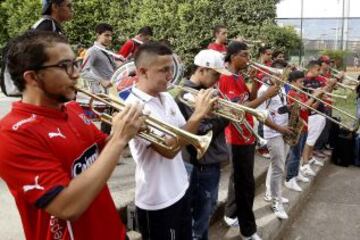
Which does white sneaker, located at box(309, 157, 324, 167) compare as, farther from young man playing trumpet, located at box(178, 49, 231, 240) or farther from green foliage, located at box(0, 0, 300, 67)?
green foliage, located at box(0, 0, 300, 67)

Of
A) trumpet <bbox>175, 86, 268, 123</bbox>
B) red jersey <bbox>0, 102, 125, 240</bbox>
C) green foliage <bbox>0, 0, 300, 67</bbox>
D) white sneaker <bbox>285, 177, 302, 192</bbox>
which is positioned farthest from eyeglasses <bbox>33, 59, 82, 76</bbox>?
green foliage <bbox>0, 0, 300, 67</bbox>

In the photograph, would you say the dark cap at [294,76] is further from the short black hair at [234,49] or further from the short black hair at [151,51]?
the short black hair at [151,51]

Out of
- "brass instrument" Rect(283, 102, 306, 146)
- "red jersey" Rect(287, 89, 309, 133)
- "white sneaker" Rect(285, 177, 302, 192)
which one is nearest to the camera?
"brass instrument" Rect(283, 102, 306, 146)

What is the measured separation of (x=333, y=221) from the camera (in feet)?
18.5

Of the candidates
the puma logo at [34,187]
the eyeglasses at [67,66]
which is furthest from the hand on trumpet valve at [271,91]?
the puma logo at [34,187]

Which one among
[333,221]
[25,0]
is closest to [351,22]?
[25,0]

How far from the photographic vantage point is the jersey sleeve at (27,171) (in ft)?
5.24

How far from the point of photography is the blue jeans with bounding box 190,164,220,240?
11.2 ft

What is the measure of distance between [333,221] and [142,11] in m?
12.7

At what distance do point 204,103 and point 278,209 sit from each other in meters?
2.90

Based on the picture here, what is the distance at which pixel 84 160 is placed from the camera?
6.26 feet

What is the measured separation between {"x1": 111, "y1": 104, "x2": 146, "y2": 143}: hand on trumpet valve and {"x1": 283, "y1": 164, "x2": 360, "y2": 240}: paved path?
3.94 m

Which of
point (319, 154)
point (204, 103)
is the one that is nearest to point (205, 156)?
point (204, 103)

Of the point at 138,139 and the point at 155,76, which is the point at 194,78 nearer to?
the point at 155,76
